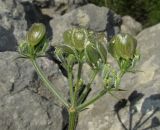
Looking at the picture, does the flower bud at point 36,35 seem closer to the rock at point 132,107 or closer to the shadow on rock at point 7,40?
the rock at point 132,107

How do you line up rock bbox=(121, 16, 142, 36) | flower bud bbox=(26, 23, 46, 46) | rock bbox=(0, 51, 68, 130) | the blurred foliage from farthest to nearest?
the blurred foliage → rock bbox=(121, 16, 142, 36) → rock bbox=(0, 51, 68, 130) → flower bud bbox=(26, 23, 46, 46)

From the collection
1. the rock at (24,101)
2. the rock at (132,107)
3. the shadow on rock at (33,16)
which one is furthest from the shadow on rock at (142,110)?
the shadow on rock at (33,16)

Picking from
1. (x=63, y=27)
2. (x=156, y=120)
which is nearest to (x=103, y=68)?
(x=156, y=120)

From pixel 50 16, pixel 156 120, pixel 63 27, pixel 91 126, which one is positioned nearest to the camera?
pixel 156 120

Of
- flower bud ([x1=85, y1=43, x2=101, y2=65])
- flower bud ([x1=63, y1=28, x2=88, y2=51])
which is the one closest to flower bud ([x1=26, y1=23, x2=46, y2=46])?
flower bud ([x1=63, y1=28, x2=88, y2=51])

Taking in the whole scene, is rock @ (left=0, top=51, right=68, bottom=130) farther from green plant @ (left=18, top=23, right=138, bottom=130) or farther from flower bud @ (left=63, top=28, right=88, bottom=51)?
flower bud @ (left=63, top=28, right=88, bottom=51)

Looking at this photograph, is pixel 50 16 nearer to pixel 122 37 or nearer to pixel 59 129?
pixel 59 129

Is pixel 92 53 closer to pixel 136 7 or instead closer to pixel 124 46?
pixel 124 46
